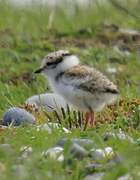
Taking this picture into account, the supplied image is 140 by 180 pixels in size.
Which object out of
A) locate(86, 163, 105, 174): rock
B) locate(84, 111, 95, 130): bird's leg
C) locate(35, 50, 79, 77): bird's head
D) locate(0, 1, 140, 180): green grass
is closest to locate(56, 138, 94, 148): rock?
locate(0, 1, 140, 180): green grass

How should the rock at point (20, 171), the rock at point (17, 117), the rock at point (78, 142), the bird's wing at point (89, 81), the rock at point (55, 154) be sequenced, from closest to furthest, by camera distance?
1. the rock at point (20, 171)
2. the rock at point (55, 154)
3. the rock at point (78, 142)
4. the rock at point (17, 117)
5. the bird's wing at point (89, 81)

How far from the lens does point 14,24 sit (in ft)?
37.9

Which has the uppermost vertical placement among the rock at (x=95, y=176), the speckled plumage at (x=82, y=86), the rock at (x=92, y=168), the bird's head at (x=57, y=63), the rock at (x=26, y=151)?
the bird's head at (x=57, y=63)

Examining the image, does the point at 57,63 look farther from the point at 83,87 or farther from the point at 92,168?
the point at 92,168

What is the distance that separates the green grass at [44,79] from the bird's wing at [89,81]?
0.23 metres

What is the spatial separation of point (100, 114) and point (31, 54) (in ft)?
10.5

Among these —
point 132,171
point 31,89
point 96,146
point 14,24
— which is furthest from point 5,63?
point 132,171

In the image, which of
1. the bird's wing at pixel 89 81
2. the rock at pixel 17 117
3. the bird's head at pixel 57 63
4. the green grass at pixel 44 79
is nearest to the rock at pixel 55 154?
the green grass at pixel 44 79

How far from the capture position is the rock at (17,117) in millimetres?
5691

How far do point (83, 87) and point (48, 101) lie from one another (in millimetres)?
729

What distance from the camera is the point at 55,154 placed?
14.8 feet

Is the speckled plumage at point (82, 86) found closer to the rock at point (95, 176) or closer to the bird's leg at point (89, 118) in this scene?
the bird's leg at point (89, 118)

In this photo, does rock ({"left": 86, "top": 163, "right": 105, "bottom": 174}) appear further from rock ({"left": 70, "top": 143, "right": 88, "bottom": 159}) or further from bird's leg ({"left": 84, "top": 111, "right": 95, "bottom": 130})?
bird's leg ({"left": 84, "top": 111, "right": 95, "bottom": 130})

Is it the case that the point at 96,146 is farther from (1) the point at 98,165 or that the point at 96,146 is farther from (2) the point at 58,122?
(2) the point at 58,122
